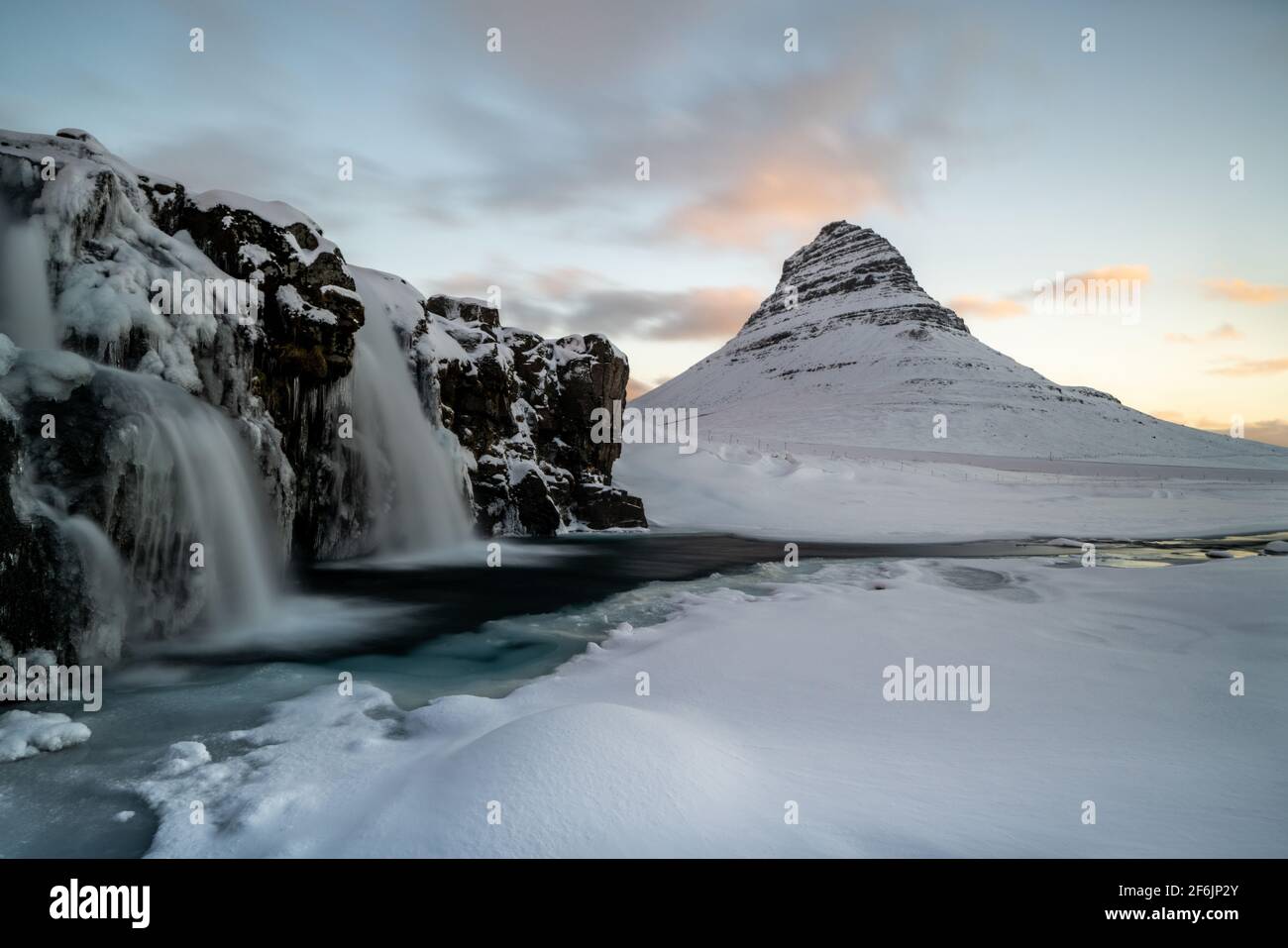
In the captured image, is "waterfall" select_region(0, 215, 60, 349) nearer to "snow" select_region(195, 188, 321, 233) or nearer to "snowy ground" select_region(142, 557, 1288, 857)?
"snow" select_region(195, 188, 321, 233)

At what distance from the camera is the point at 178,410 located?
10.4 metres

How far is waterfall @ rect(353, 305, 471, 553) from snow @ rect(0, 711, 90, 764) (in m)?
14.0

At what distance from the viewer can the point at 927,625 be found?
10.2 metres

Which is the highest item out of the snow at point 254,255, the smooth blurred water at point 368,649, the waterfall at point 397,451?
the snow at point 254,255

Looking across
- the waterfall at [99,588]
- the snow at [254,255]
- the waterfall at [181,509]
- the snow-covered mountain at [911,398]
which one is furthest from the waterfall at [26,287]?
the snow-covered mountain at [911,398]

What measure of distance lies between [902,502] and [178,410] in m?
37.2

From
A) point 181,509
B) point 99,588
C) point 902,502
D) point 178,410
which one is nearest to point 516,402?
point 178,410

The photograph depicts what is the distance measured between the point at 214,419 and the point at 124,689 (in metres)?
5.86

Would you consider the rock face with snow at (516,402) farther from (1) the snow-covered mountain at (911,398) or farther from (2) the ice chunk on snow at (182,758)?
(1) the snow-covered mountain at (911,398)

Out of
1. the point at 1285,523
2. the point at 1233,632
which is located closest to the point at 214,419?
the point at 1233,632

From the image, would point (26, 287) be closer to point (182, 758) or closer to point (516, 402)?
point (182, 758)

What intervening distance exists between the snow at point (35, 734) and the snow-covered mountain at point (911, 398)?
70.8m

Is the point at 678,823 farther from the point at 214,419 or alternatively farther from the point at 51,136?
the point at 51,136

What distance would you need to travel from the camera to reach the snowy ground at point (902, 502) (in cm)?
3148
